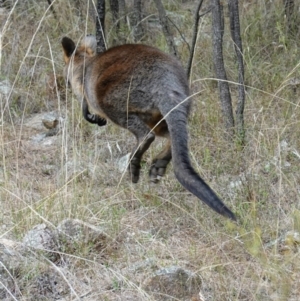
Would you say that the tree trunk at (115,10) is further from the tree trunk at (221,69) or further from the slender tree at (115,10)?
the tree trunk at (221,69)

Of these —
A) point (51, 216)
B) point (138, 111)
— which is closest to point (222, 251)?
point (51, 216)

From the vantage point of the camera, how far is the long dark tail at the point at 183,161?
3.74 meters

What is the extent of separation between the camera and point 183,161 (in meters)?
4.20

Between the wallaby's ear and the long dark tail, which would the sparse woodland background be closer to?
the long dark tail

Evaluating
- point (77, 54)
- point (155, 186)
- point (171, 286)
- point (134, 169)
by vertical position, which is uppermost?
point (77, 54)

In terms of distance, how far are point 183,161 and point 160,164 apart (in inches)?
40.2

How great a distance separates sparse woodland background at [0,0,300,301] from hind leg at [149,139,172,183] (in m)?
0.09

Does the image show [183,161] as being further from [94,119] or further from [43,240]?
[94,119]

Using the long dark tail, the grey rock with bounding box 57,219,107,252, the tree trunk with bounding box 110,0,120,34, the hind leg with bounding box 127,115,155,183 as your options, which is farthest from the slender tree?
the grey rock with bounding box 57,219,107,252

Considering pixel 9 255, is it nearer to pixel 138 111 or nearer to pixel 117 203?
pixel 117 203

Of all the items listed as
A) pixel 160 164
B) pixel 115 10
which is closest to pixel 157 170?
pixel 160 164

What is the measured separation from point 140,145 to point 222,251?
1.29m

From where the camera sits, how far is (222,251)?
4.04 m

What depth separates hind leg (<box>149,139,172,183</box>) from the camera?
5.20m
